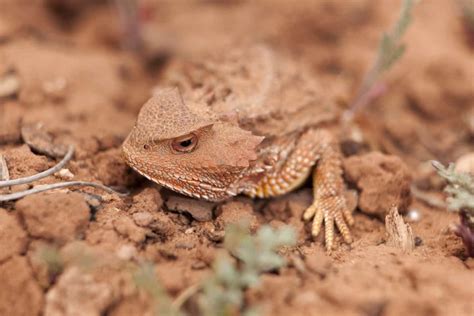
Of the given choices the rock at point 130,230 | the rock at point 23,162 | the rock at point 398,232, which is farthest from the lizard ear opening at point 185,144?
the rock at point 398,232

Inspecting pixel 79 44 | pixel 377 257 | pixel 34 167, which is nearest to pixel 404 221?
pixel 377 257

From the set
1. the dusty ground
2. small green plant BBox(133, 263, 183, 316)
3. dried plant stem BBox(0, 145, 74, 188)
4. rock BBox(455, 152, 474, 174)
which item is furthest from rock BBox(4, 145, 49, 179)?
rock BBox(455, 152, 474, 174)

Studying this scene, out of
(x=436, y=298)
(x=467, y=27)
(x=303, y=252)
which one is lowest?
(x=303, y=252)

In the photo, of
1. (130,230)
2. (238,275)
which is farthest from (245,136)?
(238,275)

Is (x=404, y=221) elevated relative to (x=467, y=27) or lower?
lower

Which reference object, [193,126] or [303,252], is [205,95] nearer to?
[193,126]

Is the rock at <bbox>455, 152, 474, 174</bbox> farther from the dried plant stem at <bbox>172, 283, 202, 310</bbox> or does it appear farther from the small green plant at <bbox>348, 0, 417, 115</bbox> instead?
the dried plant stem at <bbox>172, 283, 202, 310</bbox>

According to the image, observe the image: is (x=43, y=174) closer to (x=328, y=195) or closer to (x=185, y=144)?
(x=185, y=144)
